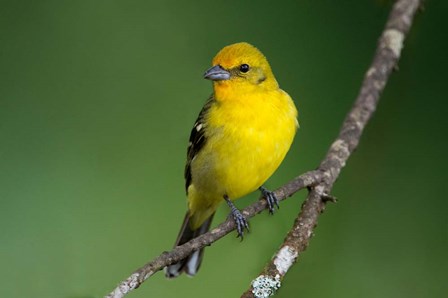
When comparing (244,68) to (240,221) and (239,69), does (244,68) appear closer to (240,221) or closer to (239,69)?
(239,69)

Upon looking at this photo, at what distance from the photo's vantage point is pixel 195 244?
A: 8.80ft

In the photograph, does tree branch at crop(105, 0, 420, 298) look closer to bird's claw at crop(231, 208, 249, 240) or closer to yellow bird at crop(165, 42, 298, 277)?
bird's claw at crop(231, 208, 249, 240)

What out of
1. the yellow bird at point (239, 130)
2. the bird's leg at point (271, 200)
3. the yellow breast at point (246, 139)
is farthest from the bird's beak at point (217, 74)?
the bird's leg at point (271, 200)

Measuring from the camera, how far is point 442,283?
365 cm

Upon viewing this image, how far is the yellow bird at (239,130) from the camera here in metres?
3.50

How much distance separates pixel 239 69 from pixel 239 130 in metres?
0.31

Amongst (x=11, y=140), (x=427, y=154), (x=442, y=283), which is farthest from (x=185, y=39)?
(x=442, y=283)

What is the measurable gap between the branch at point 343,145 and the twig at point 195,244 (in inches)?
2.3

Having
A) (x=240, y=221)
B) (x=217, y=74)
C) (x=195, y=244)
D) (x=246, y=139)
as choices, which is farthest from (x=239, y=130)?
(x=195, y=244)

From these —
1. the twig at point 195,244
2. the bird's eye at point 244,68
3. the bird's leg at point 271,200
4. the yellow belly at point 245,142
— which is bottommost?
the twig at point 195,244

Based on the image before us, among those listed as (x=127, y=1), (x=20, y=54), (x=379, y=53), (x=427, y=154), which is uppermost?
(x=127, y=1)

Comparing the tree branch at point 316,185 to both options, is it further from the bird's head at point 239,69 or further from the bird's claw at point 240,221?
the bird's head at point 239,69

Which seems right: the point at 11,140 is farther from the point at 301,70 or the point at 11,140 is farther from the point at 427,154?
the point at 427,154

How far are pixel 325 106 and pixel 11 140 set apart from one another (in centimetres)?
164
